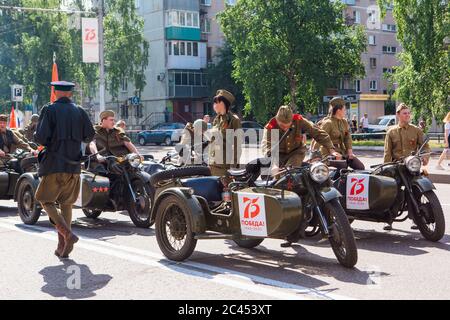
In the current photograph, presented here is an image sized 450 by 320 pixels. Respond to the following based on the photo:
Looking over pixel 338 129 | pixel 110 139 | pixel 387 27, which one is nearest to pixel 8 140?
pixel 110 139

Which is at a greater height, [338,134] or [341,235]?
[338,134]

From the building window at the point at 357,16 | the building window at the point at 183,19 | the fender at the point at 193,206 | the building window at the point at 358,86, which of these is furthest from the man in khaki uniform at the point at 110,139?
the building window at the point at 357,16

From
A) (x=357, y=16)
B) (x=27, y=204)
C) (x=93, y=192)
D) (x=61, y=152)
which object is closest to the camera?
(x=61, y=152)

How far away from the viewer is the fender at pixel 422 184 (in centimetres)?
856

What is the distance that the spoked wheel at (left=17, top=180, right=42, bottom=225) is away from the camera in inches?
417

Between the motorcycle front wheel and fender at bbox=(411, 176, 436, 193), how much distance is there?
0.17 feet

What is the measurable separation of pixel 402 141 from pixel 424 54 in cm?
2189

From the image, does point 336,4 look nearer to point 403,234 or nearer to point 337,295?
point 403,234

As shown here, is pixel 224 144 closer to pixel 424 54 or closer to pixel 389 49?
pixel 424 54

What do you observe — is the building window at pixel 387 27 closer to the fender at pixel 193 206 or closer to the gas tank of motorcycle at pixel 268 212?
the fender at pixel 193 206

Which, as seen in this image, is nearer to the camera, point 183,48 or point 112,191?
point 112,191

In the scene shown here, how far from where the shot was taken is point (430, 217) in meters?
8.56

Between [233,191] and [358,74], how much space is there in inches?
1540

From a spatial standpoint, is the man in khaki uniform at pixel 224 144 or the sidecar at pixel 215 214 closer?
the sidecar at pixel 215 214
